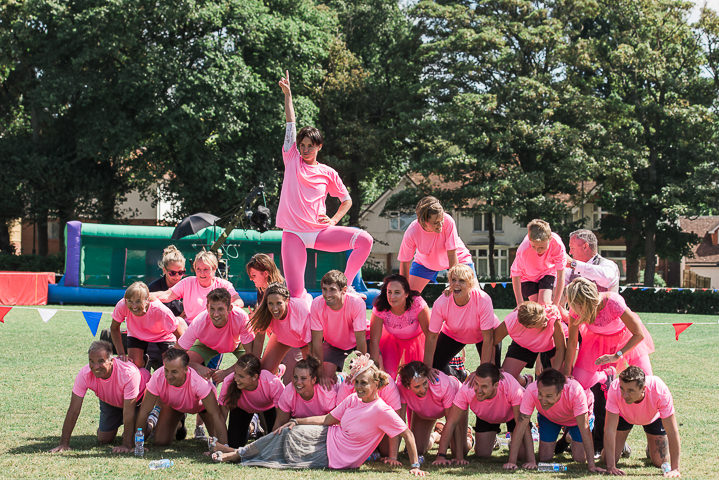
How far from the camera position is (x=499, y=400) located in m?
6.30

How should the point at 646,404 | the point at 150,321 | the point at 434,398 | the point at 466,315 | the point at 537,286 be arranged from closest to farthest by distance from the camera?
the point at 646,404 → the point at 434,398 → the point at 466,315 → the point at 150,321 → the point at 537,286

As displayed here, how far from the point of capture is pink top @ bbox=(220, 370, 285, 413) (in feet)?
21.4

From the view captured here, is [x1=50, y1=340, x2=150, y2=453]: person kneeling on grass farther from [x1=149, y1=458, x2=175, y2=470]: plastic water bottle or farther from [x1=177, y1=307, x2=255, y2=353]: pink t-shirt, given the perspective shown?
[x1=149, y1=458, x2=175, y2=470]: plastic water bottle

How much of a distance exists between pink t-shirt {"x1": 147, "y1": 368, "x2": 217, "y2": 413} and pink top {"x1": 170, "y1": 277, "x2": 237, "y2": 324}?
1287 mm

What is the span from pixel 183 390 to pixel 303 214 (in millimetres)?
1875

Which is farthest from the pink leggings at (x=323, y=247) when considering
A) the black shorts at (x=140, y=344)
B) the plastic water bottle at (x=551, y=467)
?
the plastic water bottle at (x=551, y=467)

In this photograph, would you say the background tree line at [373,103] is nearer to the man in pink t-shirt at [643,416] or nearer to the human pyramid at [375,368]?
the human pyramid at [375,368]

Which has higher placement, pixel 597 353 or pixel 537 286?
pixel 537 286

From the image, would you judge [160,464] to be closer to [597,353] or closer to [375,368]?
[375,368]

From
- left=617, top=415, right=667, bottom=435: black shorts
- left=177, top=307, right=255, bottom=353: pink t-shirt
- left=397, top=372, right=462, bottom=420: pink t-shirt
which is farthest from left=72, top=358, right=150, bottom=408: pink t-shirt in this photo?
left=617, top=415, right=667, bottom=435: black shorts

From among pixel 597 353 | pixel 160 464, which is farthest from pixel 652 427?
pixel 160 464

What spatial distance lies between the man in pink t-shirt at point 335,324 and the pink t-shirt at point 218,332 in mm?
653

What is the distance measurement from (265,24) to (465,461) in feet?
81.6

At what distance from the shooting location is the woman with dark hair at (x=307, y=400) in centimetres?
631
